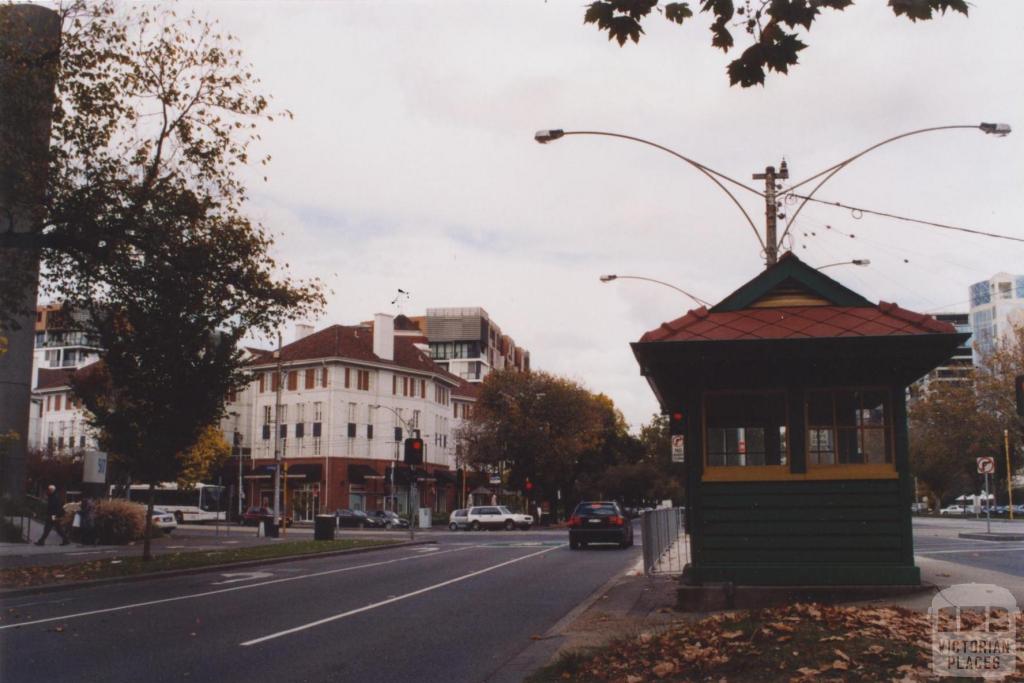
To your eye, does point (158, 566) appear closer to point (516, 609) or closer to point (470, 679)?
point (516, 609)

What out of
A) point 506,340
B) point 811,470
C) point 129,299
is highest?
point 506,340

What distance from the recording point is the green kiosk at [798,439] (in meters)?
12.8

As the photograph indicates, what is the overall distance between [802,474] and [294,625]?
680 cm

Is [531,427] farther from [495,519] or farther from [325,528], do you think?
[325,528]

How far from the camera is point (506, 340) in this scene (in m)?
132

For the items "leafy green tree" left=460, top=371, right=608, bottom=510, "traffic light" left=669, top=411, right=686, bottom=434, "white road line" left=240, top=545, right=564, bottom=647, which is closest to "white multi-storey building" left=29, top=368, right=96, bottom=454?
"leafy green tree" left=460, top=371, right=608, bottom=510

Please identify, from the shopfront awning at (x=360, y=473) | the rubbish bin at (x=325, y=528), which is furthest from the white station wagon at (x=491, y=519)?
the rubbish bin at (x=325, y=528)

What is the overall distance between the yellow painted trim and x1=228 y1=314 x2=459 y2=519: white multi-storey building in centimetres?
6314

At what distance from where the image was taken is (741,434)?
13.5 meters

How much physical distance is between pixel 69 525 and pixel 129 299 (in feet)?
48.2

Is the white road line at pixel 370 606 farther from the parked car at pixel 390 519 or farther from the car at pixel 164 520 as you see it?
the parked car at pixel 390 519

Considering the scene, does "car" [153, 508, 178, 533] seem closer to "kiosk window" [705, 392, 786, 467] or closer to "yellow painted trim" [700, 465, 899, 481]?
"kiosk window" [705, 392, 786, 467]

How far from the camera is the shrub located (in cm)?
3528

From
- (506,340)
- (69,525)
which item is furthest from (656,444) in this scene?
(69,525)
